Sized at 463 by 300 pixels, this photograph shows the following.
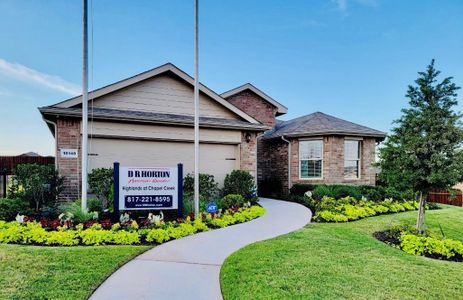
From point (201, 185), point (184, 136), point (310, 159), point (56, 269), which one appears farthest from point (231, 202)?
point (310, 159)

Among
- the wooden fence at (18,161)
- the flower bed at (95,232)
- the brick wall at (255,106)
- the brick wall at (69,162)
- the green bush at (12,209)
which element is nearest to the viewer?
the flower bed at (95,232)

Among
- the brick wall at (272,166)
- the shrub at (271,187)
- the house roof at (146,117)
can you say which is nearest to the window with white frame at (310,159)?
the brick wall at (272,166)

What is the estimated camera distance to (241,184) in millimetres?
11297

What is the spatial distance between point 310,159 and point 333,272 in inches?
410

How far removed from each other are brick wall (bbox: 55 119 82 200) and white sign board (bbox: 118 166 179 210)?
2.83 m

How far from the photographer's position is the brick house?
9.86 meters

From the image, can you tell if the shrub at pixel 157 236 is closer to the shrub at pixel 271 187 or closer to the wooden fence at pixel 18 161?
the shrub at pixel 271 187

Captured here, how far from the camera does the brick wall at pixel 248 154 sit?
1244 cm

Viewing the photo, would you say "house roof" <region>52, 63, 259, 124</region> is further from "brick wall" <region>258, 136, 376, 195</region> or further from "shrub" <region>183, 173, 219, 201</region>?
"brick wall" <region>258, 136, 376, 195</region>

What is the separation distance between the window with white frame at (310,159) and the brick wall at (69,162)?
10.1 metres

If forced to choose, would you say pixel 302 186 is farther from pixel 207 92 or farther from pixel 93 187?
pixel 93 187

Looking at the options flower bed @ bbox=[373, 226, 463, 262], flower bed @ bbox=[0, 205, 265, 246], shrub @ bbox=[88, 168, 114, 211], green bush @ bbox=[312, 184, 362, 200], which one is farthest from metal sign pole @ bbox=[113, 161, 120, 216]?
green bush @ bbox=[312, 184, 362, 200]

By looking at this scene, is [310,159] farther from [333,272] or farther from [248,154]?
[333,272]

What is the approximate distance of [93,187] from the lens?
893 centimetres
